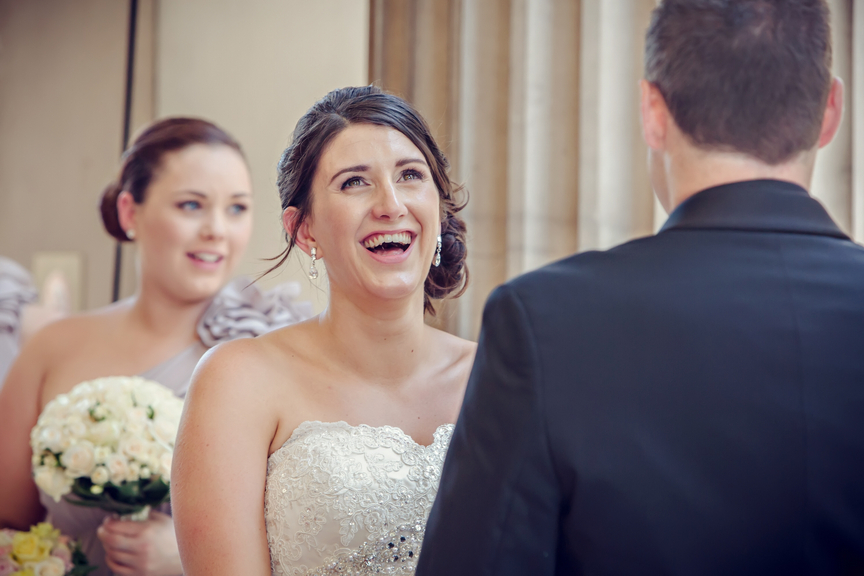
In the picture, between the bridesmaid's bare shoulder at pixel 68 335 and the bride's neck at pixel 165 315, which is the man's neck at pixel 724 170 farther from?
the bridesmaid's bare shoulder at pixel 68 335

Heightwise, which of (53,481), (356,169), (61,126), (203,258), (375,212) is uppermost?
(61,126)

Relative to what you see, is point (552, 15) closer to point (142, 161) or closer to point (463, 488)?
point (142, 161)

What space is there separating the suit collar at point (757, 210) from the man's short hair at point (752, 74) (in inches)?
1.7

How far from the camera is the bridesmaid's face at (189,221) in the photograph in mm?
2562

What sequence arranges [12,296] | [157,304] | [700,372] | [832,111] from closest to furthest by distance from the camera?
[700,372], [832,111], [157,304], [12,296]

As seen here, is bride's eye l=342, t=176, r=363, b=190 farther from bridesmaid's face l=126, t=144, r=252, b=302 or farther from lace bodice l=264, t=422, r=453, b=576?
bridesmaid's face l=126, t=144, r=252, b=302

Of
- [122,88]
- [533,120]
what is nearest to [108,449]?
[533,120]

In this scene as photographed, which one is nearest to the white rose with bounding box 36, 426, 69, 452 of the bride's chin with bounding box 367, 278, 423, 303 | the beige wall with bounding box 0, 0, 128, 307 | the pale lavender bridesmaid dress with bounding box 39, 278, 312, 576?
the pale lavender bridesmaid dress with bounding box 39, 278, 312, 576

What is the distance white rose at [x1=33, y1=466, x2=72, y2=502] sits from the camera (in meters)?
2.07

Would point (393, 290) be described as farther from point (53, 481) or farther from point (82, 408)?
point (53, 481)

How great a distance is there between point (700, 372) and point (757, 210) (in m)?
0.22

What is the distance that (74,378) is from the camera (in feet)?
8.43

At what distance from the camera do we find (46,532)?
88.8 inches

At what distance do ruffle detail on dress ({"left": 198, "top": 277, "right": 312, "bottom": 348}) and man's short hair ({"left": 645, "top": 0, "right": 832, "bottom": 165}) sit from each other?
179 centimetres
